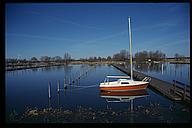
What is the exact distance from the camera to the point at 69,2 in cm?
251

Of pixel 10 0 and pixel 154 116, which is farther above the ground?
pixel 10 0

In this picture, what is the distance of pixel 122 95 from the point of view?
11.1 metres

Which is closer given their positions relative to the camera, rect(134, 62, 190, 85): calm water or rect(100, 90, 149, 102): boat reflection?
rect(100, 90, 149, 102): boat reflection

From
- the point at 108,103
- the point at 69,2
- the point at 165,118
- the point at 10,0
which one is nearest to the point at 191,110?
the point at 69,2

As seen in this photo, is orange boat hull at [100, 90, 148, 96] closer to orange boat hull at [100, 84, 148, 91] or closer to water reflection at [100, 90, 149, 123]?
water reflection at [100, 90, 149, 123]

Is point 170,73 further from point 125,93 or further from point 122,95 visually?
point 122,95

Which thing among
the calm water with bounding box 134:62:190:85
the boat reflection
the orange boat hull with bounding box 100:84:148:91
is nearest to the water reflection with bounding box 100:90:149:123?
the boat reflection

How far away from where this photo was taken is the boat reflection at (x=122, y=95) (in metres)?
10.5

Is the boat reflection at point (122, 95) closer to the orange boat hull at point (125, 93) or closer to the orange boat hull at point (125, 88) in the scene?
the orange boat hull at point (125, 93)

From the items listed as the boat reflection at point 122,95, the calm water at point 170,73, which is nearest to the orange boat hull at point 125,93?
the boat reflection at point 122,95

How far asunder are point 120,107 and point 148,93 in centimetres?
352

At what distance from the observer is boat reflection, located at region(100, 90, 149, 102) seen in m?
10.5

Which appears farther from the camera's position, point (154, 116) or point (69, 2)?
point (154, 116)
